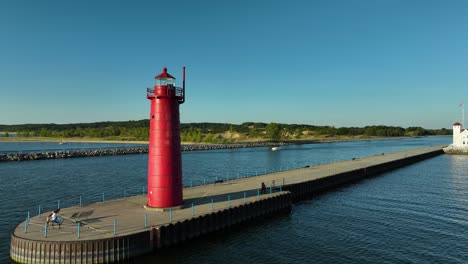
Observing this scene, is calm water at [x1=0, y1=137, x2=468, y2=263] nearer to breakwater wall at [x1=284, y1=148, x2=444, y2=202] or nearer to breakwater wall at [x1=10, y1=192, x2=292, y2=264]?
breakwater wall at [x1=10, y1=192, x2=292, y2=264]

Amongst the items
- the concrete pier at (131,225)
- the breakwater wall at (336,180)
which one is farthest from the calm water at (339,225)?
the breakwater wall at (336,180)

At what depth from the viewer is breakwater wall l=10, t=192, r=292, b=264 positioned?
64.2ft

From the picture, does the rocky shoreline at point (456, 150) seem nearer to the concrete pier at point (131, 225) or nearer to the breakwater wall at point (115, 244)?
the concrete pier at point (131, 225)

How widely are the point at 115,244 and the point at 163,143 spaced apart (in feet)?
29.8

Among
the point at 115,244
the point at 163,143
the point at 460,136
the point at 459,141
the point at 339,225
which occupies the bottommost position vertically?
the point at 339,225

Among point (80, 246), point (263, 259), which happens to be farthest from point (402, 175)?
point (80, 246)

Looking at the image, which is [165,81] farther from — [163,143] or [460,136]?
[460,136]

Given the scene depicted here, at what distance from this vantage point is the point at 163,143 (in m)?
27.5

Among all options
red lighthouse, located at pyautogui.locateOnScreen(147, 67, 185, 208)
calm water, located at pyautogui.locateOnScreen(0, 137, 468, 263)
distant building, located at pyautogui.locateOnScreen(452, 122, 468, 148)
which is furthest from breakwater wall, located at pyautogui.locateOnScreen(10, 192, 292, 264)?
distant building, located at pyautogui.locateOnScreen(452, 122, 468, 148)

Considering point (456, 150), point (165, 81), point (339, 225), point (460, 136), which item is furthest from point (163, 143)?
point (460, 136)

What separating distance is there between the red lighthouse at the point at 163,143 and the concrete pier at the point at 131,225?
156 cm

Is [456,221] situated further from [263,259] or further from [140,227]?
[140,227]

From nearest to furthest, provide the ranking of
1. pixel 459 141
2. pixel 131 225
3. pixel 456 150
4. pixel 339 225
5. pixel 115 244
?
pixel 115 244
pixel 131 225
pixel 339 225
pixel 456 150
pixel 459 141

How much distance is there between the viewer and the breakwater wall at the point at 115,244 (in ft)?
64.2
